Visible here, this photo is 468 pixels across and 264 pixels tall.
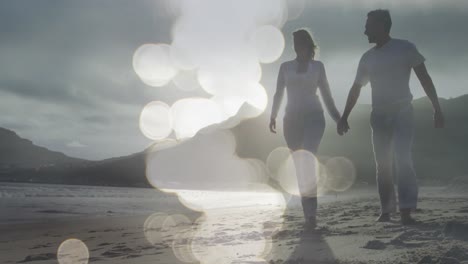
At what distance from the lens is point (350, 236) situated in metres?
4.41

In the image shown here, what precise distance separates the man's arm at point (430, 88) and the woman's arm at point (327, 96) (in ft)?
3.73

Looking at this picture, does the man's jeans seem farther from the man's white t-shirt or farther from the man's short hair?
the man's short hair

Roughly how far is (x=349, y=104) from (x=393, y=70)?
75cm

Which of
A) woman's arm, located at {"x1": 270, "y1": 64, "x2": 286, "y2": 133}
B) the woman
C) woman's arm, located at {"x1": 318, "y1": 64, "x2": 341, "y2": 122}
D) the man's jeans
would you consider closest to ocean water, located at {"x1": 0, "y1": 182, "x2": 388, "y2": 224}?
woman's arm, located at {"x1": 270, "y1": 64, "x2": 286, "y2": 133}

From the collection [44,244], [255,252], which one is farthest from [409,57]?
[44,244]

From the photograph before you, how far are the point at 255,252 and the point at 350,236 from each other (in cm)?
108

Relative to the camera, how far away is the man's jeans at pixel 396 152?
5.05m

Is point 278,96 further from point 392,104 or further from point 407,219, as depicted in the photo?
point 407,219

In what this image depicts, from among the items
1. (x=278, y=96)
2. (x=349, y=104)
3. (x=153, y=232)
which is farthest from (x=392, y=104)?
(x=153, y=232)

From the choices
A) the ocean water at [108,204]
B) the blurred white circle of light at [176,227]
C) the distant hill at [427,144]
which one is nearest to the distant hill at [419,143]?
the distant hill at [427,144]

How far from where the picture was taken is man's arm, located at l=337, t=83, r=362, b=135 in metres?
5.60

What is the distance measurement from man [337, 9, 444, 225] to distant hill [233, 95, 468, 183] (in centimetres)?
3758

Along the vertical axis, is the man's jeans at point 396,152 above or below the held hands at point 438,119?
below

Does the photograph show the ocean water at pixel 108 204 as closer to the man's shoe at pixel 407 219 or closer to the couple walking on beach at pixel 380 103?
the couple walking on beach at pixel 380 103
